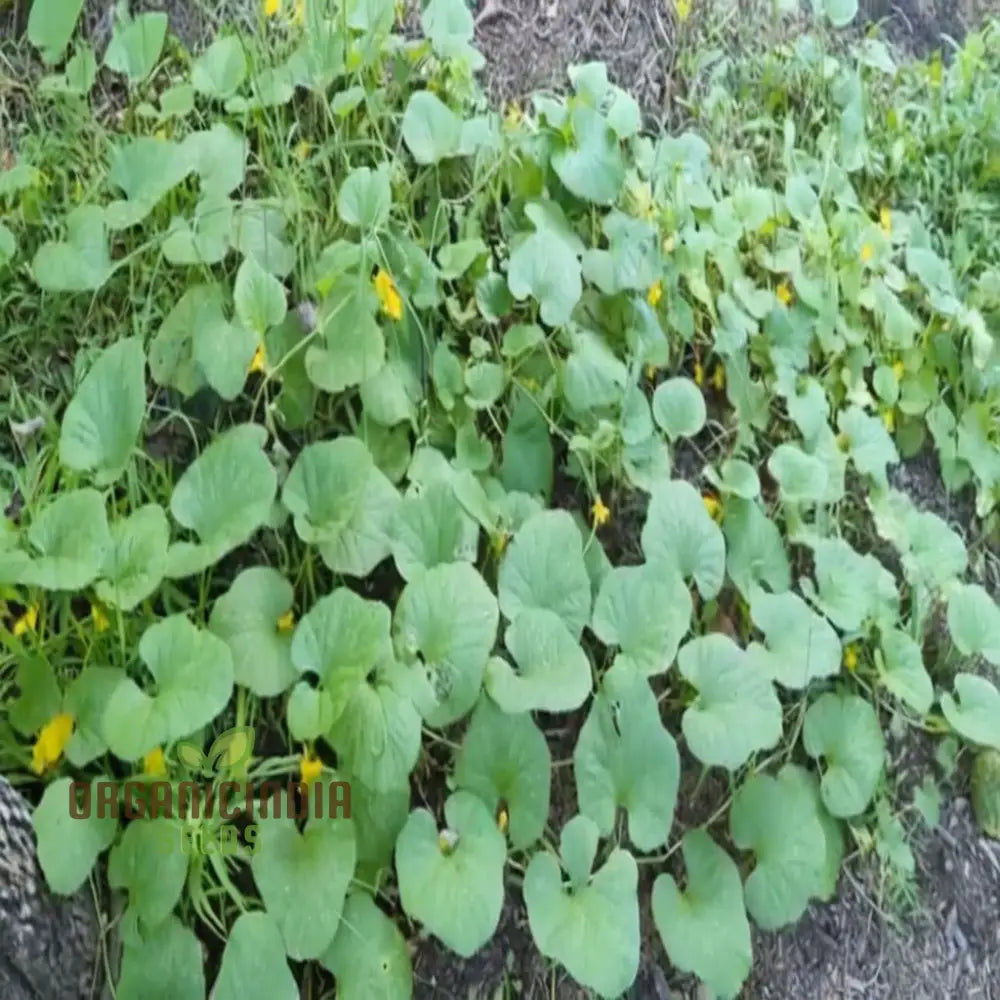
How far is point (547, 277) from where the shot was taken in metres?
1.33

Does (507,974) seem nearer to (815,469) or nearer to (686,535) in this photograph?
(686,535)

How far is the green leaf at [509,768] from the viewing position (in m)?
1.05

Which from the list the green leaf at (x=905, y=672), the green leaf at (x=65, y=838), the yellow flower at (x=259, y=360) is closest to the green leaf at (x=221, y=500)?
the yellow flower at (x=259, y=360)

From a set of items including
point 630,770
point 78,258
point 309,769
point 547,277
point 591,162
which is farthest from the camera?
point 591,162

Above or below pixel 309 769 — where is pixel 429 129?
above

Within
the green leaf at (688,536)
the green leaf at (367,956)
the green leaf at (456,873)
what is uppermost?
the green leaf at (688,536)

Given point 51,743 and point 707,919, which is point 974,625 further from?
point 51,743

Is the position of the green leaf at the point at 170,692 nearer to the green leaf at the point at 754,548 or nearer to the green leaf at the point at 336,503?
the green leaf at the point at 336,503

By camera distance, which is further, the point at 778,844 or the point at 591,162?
the point at 591,162

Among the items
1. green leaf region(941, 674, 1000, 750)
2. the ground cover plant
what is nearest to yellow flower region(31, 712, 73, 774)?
the ground cover plant

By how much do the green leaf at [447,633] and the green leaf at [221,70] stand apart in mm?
728

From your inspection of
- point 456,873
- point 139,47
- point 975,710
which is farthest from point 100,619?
point 975,710

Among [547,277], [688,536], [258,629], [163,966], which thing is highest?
[547,277]

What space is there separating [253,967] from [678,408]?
852mm
